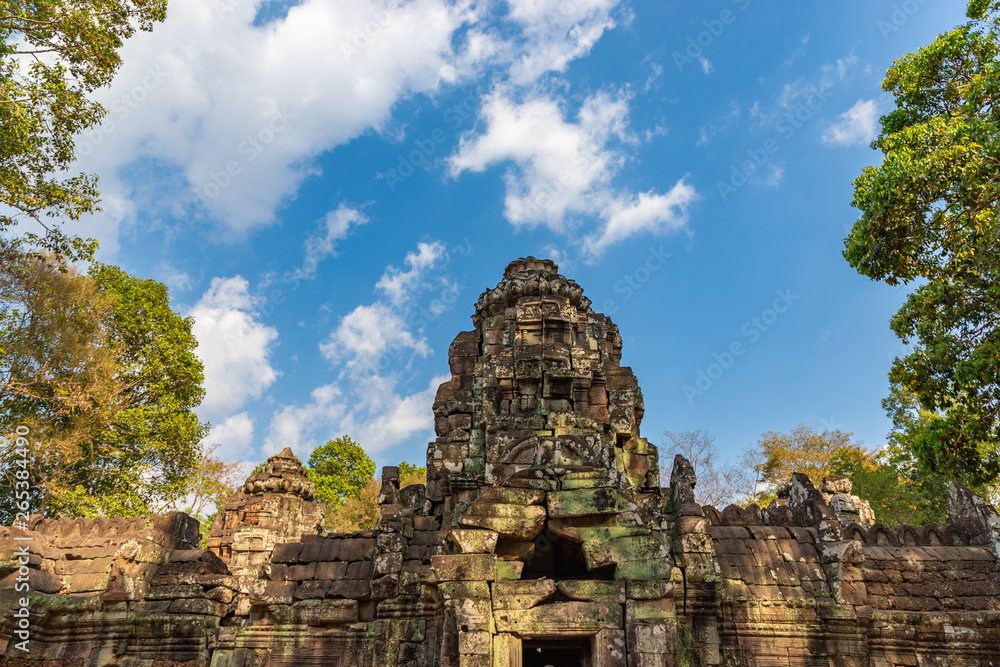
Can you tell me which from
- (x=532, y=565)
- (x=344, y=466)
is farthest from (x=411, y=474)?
(x=532, y=565)

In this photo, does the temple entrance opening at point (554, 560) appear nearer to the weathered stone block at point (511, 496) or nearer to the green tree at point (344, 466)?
the weathered stone block at point (511, 496)

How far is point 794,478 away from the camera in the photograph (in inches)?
373

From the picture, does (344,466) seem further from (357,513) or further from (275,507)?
(275,507)

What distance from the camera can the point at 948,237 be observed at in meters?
8.23

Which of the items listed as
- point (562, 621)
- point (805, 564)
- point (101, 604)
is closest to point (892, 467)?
point (805, 564)

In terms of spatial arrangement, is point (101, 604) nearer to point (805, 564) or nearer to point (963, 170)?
point (805, 564)

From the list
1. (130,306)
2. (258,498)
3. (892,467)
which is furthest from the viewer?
(892,467)

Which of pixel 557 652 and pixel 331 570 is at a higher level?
pixel 331 570

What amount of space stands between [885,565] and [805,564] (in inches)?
45.3

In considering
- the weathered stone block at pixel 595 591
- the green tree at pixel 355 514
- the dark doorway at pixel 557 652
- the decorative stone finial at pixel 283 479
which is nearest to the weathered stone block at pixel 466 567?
the weathered stone block at pixel 595 591

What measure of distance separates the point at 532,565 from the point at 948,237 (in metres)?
7.50

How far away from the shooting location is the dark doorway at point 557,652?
18.1ft

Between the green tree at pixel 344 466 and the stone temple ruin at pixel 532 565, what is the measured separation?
23.4m

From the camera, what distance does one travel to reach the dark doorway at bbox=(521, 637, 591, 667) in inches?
217
